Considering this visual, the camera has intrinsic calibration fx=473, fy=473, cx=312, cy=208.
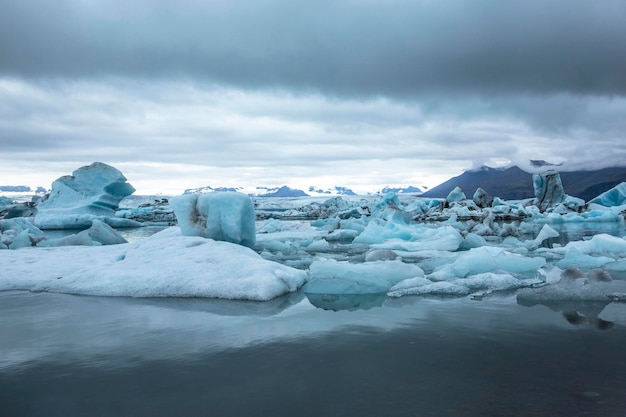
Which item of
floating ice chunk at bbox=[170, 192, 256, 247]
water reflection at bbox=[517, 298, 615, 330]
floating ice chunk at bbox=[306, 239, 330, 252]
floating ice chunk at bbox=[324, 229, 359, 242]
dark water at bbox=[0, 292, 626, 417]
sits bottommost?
floating ice chunk at bbox=[324, 229, 359, 242]

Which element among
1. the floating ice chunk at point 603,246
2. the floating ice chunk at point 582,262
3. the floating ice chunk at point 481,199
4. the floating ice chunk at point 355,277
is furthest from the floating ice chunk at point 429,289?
the floating ice chunk at point 481,199

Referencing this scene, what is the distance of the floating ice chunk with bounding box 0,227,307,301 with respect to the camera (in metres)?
6.96

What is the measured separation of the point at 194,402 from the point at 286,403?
0.63 metres

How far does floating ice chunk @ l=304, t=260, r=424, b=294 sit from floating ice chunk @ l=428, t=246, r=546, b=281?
0.50 m

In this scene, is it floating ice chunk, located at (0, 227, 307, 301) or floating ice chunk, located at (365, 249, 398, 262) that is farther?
floating ice chunk, located at (365, 249, 398, 262)

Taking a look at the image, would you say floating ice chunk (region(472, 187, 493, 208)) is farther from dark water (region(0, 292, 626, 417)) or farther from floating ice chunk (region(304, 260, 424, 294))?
dark water (region(0, 292, 626, 417))

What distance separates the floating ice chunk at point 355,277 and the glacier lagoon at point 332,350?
38 mm

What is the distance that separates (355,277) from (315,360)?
11.5ft

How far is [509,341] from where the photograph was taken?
177 inches

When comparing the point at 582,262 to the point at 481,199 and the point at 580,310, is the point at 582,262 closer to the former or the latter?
the point at 580,310

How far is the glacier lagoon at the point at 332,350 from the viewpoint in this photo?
3.21 metres

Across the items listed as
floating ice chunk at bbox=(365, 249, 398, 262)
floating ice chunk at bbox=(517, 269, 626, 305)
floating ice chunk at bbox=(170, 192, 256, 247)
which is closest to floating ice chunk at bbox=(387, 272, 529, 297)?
floating ice chunk at bbox=(517, 269, 626, 305)

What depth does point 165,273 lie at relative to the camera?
294 inches

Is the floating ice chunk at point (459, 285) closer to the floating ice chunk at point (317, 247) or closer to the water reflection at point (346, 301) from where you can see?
the water reflection at point (346, 301)
